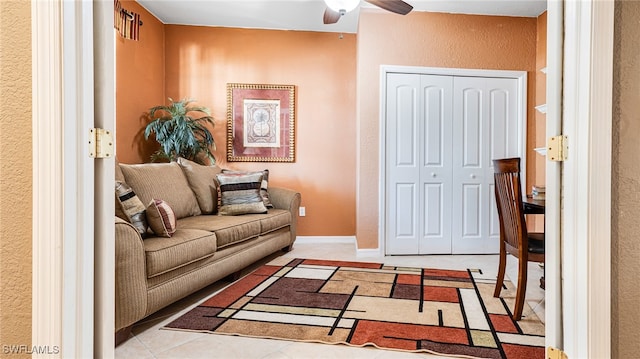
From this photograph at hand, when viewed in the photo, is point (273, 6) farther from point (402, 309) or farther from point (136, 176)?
point (402, 309)

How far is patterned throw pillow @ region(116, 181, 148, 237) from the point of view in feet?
6.79

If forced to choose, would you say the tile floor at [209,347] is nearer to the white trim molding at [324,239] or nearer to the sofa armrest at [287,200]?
the sofa armrest at [287,200]

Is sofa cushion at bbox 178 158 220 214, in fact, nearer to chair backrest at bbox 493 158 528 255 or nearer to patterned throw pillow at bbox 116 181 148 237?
patterned throw pillow at bbox 116 181 148 237

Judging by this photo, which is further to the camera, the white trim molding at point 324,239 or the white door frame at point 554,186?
the white trim molding at point 324,239

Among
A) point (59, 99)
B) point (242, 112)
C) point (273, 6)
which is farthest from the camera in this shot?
point (242, 112)

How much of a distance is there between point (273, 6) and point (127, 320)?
335cm

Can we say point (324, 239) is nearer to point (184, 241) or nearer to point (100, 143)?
point (184, 241)

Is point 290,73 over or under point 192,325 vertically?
over

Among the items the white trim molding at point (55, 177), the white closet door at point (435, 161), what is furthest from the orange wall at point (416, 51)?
the white trim molding at point (55, 177)

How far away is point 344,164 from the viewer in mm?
4555

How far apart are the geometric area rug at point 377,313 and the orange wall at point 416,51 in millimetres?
1033

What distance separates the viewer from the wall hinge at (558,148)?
3.59ft

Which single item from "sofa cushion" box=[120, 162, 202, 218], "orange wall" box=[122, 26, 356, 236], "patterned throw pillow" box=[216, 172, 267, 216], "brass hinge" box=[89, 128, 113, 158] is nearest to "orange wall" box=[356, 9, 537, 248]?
"orange wall" box=[122, 26, 356, 236]

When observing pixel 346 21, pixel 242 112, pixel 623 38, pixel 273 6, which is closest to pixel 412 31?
pixel 346 21
